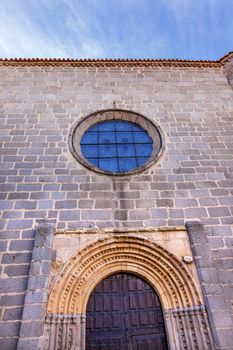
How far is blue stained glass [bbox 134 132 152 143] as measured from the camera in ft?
20.0

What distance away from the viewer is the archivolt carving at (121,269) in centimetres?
396

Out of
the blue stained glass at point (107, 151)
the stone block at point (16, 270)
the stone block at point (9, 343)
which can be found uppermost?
the blue stained glass at point (107, 151)

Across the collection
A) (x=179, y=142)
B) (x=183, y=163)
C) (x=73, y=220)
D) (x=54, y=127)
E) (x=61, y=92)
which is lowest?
(x=73, y=220)

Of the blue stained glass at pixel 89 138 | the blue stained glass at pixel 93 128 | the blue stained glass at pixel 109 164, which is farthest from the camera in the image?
the blue stained glass at pixel 93 128

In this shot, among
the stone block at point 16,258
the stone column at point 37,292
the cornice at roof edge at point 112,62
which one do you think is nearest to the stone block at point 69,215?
the stone column at point 37,292

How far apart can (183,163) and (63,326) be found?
3455 millimetres

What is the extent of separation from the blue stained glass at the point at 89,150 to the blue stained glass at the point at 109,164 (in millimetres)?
234

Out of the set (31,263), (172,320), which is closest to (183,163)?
(172,320)

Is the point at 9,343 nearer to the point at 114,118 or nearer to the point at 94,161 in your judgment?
the point at 94,161

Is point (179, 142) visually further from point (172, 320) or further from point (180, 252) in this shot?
point (172, 320)

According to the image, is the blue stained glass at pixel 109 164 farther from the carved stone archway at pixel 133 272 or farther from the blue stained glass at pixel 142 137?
the carved stone archway at pixel 133 272

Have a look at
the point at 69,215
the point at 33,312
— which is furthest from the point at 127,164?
the point at 33,312

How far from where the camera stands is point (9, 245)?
167 inches

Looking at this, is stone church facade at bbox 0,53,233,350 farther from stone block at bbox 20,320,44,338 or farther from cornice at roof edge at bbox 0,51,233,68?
cornice at roof edge at bbox 0,51,233,68
